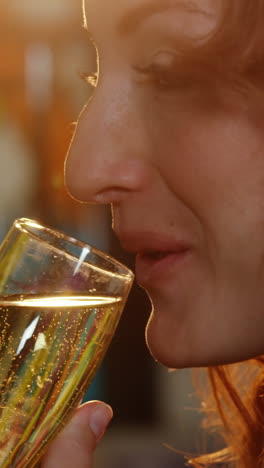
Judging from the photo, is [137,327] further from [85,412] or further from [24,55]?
[85,412]

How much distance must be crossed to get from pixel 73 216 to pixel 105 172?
3.54 metres

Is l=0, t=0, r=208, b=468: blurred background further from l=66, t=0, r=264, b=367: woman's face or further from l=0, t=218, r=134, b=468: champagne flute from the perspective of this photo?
l=0, t=218, r=134, b=468: champagne flute

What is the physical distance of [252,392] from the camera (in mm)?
1938

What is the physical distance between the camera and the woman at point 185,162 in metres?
1.24

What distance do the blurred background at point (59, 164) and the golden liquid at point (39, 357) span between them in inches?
146

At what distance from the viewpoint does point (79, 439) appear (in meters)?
1.16

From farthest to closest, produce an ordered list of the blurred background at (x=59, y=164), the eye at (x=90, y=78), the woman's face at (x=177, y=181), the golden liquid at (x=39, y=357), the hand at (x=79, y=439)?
the blurred background at (x=59, y=164) < the eye at (x=90, y=78) < the woman's face at (x=177, y=181) < the hand at (x=79, y=439) < the golden liquid at (x=39, y=357)

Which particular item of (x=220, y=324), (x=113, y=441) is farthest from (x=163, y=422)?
(x=220, y=324)

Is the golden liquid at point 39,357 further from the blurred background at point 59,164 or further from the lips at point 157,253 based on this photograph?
the blurred background at point 59,164

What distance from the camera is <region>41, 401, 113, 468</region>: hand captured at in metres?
1.15

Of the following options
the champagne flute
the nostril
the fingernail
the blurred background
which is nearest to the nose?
the nostril

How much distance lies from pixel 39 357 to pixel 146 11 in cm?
61

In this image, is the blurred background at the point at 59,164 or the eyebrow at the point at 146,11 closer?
the eyebrow at the point at 146,11

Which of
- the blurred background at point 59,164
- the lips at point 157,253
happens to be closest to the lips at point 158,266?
the lips at point 157,253
